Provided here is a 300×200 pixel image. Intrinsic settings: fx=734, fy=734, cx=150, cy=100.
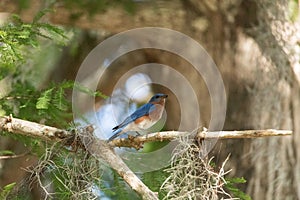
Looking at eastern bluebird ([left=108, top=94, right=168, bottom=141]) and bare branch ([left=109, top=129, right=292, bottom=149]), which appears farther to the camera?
eastern bluebird ([left=108, top=94, right=168, bottom=141])

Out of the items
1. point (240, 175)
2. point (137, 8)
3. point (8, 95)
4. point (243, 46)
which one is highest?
point (137, 8)

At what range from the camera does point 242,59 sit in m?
4.46

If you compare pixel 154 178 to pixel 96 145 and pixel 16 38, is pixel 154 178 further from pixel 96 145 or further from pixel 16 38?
pixel 16 38

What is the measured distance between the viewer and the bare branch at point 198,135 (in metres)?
2.91

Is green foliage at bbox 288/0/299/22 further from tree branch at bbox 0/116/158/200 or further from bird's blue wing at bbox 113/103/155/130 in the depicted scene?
tree branch at bbox 0/116/158/200

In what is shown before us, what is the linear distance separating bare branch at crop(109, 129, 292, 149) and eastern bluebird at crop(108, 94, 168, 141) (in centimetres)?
16

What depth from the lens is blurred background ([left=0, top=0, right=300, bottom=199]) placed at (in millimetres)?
4320

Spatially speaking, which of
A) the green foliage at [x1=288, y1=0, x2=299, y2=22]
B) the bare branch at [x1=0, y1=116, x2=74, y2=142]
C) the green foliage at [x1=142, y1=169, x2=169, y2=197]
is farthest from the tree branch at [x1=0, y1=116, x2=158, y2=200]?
the green foliage at [x1=288, y1=0, x2=299, y2=22]

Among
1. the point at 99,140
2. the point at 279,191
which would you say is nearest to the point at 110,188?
the point at 99,140

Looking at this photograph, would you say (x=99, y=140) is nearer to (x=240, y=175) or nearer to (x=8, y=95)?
(x=8, y=95)

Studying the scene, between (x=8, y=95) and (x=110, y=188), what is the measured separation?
77cm

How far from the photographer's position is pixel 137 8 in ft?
15.3

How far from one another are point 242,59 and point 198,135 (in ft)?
4.97

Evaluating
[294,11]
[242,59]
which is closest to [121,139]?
[242,59]
